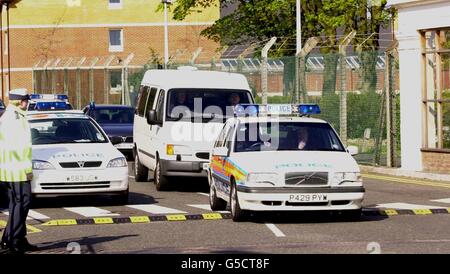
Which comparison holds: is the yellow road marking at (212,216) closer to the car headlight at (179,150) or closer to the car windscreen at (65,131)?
Result: the car windscreen at (65,131)

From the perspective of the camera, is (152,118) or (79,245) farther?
(152,118)

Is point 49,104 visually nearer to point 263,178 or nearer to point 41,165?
point 41,165

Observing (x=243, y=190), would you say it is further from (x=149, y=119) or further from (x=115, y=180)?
(x=149, y=119)

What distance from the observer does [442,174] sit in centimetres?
2675

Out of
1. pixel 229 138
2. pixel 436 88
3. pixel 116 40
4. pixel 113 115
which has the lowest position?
pixel 229 138

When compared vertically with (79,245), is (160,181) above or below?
above

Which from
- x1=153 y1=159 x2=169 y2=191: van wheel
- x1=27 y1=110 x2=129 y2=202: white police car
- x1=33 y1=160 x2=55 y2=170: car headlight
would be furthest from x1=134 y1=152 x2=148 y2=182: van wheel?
x1=33 y1=160 x2=55 y2=170: car headlight

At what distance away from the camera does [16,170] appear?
1500cm

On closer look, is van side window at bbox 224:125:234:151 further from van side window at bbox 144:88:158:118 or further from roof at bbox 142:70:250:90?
van side window at bbox 144:88:158:118

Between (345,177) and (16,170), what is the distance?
16.4 feet

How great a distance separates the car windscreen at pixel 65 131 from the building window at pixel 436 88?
28.4 feet

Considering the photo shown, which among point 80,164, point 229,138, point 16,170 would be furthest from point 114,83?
point 16,170
